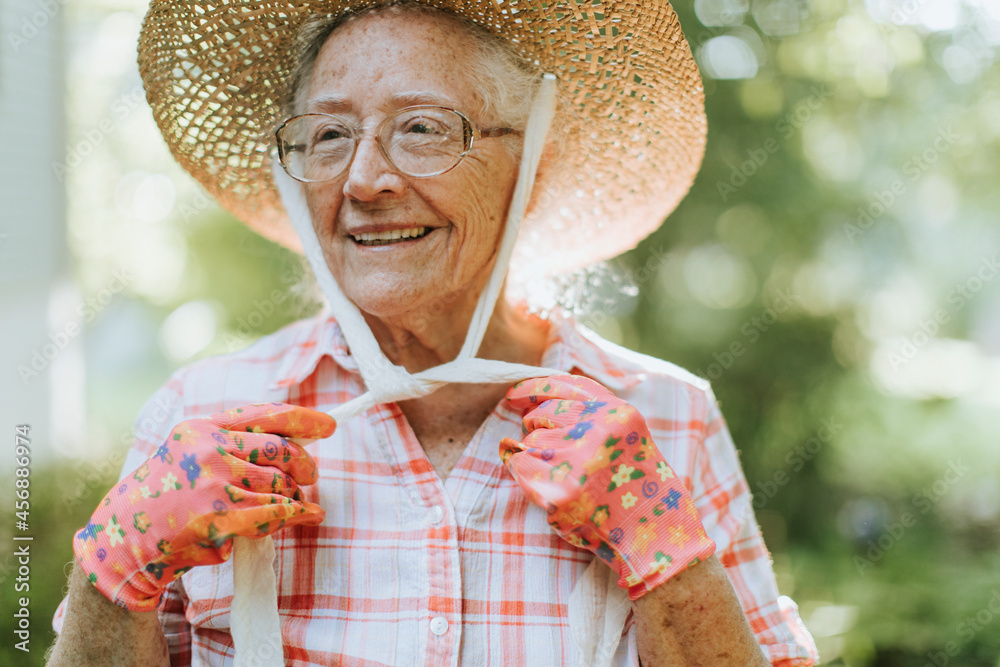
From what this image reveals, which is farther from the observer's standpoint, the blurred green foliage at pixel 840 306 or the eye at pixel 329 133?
the blurred green foliage at pixel 840 306

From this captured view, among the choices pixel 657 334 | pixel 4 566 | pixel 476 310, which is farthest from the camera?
pixel 657 334

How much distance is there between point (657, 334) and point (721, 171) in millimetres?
817

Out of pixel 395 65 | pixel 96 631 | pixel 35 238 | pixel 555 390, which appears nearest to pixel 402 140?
pixel 395 65

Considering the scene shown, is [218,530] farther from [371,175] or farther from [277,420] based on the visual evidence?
[371,175]

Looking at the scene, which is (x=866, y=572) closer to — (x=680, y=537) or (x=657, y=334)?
(x=657, y=334)

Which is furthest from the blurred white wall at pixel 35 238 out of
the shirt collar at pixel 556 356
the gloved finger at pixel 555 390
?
the gloved finger at pixel 555 390

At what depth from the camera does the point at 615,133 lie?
68.6 inches

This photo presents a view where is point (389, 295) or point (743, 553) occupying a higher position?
point (389, 295)

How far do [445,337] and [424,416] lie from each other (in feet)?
0.59

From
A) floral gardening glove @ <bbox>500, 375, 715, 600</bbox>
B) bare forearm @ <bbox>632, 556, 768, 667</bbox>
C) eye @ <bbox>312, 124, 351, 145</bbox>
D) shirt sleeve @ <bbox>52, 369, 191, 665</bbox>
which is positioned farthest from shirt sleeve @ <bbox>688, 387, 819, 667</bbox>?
shirt sleeve @ <bbox>52, 369, 191, 665</bbox>

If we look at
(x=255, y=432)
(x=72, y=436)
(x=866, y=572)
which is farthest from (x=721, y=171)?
(x=72, y=436)

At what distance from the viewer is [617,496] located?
1.20 metres

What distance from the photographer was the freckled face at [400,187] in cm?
137

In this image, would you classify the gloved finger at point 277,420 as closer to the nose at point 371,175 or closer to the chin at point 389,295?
the chin at point 389,295
